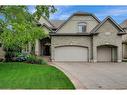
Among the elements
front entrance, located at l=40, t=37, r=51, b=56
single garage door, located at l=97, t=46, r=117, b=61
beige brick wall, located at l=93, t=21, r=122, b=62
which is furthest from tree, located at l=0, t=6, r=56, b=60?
beige brick wall, located at l=93, t=21, r=122, b=62

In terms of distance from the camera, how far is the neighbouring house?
27.7 meters

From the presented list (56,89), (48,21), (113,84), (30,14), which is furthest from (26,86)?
(48,21)

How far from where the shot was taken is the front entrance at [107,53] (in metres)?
26.8

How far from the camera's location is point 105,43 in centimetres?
2875

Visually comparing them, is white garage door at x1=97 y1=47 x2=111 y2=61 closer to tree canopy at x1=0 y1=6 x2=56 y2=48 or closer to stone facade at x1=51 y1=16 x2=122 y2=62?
stone facade at x1=51 y1=16 x2=122 y2=62

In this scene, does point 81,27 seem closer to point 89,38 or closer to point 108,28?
point 89,38

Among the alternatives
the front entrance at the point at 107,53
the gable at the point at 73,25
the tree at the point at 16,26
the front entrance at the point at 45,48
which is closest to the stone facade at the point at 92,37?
the gable at the point at 73,25

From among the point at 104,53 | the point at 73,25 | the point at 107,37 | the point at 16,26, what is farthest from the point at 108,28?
the point at 16,26

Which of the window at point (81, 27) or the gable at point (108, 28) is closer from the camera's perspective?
the gable at point (108, 28)

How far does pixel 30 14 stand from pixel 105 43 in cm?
1036

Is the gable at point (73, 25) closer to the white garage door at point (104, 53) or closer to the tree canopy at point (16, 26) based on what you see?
the white garage door at point (104, 53)

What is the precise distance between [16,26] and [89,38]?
13348mm

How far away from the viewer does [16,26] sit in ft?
55.5

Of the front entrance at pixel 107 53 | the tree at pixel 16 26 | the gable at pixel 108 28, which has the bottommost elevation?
the front entrance at pixel 107 53
